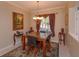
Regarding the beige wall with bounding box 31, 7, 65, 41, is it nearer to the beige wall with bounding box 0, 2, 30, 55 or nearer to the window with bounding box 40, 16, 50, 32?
the window with bounding box 40, 16, 50, 32

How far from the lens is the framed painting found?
5.91m

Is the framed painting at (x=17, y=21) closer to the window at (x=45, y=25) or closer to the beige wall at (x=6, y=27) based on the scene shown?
the beige wall at (x=6, y=27)

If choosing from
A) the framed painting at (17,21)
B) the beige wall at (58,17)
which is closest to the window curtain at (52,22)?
the beige wall at (58,17)

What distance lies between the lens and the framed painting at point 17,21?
5905mm

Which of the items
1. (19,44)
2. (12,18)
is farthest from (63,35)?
(12,18)

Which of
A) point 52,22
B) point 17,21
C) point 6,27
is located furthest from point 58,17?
point 6,27

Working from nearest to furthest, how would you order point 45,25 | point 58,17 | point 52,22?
point 58,17 < point 52,22 < point 45,25

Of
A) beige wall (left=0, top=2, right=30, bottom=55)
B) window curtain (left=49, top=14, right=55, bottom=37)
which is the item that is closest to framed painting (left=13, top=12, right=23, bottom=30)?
beige wall (left=0, top=2, right=30, bottom=55)

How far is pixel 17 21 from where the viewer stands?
20.5 ft

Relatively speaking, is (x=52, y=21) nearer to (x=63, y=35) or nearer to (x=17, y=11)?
(x=63, y=35)

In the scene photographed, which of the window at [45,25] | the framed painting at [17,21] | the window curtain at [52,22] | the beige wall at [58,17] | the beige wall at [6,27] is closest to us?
the beige wall at [6,27]

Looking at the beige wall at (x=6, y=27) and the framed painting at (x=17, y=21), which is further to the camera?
the framed painting at (x=17, y=21)

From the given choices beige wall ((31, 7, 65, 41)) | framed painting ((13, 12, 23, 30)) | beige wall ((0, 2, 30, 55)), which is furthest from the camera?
beige wall ((31, 7, 65, 41))

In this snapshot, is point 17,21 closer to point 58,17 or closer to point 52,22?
point 52,22
